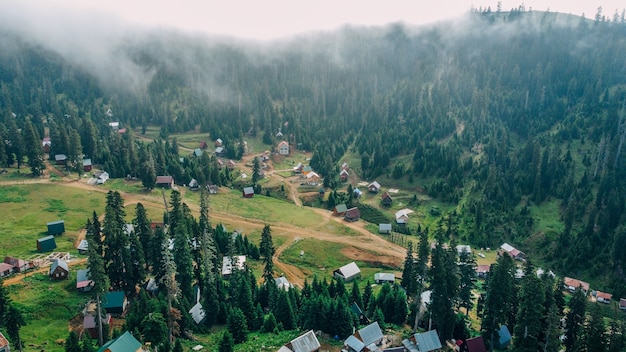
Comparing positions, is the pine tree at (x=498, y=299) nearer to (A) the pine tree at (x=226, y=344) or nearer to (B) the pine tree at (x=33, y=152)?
Result: (A) the pine tree at (x=226, y=344)

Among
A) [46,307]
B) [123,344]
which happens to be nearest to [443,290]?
[123,344]

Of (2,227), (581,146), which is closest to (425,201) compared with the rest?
(581,146)

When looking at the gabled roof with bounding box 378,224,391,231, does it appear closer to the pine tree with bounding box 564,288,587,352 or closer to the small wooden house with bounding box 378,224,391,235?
the small wooden house with bounding box 378,224,391,235

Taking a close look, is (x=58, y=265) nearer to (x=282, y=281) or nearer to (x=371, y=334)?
(x=282, y=281)

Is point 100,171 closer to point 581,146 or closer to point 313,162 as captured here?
point 313,162

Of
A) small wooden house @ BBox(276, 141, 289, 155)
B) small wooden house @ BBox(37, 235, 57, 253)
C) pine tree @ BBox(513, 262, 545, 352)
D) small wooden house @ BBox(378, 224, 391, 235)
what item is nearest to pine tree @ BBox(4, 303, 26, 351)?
small wooden house @ BBox(37, 235, 57, 253)

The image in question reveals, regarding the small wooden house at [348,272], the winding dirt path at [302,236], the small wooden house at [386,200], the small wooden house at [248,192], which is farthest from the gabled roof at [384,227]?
the small wooden house at [248,192]
